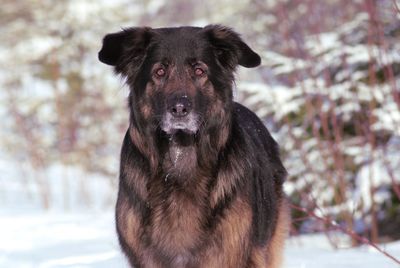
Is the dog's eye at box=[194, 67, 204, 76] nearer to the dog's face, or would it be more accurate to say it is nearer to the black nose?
the dog's face

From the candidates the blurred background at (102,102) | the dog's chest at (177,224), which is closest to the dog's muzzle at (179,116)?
the dog's chest at (177,224)

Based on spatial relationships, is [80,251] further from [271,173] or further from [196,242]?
[196,242]

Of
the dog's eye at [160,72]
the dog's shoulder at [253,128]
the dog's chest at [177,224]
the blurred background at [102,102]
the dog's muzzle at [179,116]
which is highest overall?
the dog's eye at [160,72]

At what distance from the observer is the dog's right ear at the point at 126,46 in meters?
4.27

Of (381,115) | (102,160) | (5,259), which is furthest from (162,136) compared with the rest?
(102,160)

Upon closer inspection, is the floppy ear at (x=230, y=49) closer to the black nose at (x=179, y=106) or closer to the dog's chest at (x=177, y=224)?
the black nose at (x=179, y=106)

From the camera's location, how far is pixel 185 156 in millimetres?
4277

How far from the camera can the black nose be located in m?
3.92

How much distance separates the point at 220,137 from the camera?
4.27m

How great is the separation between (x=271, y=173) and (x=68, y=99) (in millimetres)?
17866

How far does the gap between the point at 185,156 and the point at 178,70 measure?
582mm

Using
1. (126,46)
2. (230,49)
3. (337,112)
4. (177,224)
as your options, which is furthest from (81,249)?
(337,112)

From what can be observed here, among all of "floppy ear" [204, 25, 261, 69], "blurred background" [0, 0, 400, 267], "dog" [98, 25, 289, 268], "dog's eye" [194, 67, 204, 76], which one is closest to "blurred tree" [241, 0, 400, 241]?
"blurred background" [0, 0, 400, 267]

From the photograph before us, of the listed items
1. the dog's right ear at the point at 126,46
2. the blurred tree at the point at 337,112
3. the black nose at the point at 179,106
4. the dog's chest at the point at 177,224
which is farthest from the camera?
the blurred tree at the point at 337,112
